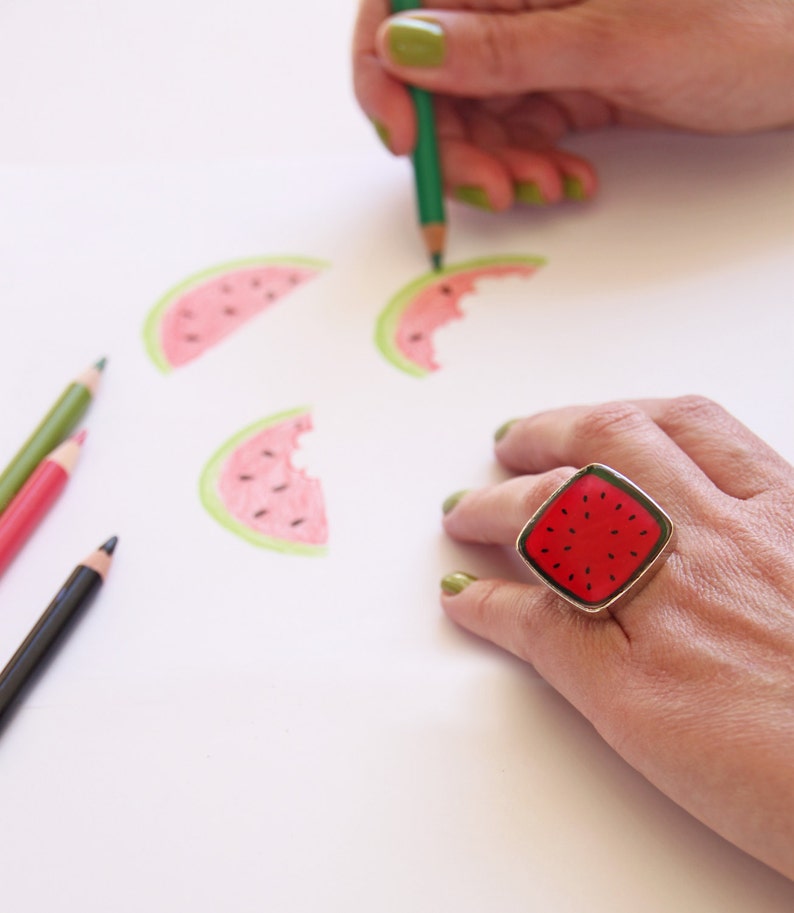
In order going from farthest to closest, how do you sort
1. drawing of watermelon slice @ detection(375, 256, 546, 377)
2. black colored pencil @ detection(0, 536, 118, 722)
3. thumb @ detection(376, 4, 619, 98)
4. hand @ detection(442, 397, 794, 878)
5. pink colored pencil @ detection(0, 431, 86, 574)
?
thumb @ detection(376, 4, 619, 98) < drawing of watermelon slice @ detection(375, 256, 546, 377) < pink colored pencil @ detection(0, 431, 86, 574) < black colored pencil @ detection(0, 536, 118, 722) < hand @ detection(442, 397, 794, 878)

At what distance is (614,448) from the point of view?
90 centimetres

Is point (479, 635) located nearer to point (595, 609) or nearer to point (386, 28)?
point (595, 609)

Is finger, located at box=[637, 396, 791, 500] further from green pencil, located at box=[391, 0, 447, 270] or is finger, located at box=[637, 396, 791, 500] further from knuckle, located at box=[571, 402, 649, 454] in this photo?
green pencil, located at box=[391, 0, 447, 270]

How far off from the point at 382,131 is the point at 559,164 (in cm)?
25

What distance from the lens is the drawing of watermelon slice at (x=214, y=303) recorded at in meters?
1.19

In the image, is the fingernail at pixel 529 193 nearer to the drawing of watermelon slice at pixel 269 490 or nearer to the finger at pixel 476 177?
the finger at pixel 476 177

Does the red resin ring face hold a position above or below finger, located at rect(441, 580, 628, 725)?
above

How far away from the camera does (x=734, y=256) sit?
1223 mm

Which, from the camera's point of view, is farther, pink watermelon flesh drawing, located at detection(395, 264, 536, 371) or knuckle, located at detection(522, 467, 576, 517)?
pink watermelon flesh drawing, located at detection(395, 264, 536, 371)

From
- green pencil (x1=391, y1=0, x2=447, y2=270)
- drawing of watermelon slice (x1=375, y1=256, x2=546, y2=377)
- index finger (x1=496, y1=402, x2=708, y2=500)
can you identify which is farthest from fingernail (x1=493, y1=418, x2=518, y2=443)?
green pencil (x1=391, y1=0, x2=447, y2=270)

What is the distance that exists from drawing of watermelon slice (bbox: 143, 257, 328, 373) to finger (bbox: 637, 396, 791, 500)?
52 cm

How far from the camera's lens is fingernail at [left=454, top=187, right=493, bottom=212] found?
133 cm

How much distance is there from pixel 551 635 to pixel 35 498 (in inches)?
21.1

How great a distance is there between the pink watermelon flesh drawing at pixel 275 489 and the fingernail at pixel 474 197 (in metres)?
0.43
